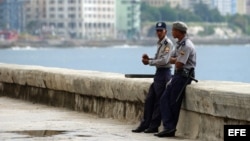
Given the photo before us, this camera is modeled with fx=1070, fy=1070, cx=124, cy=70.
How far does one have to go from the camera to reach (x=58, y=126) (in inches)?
544

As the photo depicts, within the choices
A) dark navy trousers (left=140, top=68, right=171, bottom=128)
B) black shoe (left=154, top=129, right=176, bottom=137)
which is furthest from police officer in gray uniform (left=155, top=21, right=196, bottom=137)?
dark navy trousers (left=140, top=68, right=171, bottom=128)

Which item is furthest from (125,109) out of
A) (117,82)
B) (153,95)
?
(153,95)

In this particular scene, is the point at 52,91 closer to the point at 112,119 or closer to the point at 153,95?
the point at 112,119

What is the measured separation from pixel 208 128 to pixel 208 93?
43 centimetres

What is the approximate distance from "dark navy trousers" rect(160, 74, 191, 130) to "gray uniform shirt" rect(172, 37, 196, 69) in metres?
0.18

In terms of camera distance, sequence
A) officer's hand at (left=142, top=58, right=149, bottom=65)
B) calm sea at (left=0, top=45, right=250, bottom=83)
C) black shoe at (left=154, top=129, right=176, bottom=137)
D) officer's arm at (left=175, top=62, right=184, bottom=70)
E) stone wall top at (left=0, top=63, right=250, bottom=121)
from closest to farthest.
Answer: stone wall top at (left=0, top=63, right=250, bottom=121) → officer's arm at (left=175, top=62, right=184, bottom=70) → black shoe at (left=154, top=129, right=176, bottom=137) → officer's hand at (left=142, top=58, right=149, bottom=65) → calm sea at (left=0, top=45, right=250, bottom=83)

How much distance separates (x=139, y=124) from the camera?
13875 millimetres

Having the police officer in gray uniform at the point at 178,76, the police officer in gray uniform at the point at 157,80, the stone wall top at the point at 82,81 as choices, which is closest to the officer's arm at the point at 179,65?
the police officer in gray uniform at the point at 178,76

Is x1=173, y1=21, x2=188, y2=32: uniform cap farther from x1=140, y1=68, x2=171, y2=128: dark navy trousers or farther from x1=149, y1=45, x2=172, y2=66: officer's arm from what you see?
x1=140, y1=68, x2=171, y2=128: dark navy trousers

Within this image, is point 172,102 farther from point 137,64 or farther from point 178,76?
point 137,64

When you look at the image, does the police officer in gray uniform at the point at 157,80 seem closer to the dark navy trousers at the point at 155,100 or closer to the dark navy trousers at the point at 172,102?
the dark navy trousers at the point at 155,100

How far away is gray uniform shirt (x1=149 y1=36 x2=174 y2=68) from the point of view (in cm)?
1295

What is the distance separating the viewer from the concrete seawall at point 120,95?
38.5 ft

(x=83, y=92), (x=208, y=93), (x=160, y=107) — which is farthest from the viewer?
(x=83, y=92)
